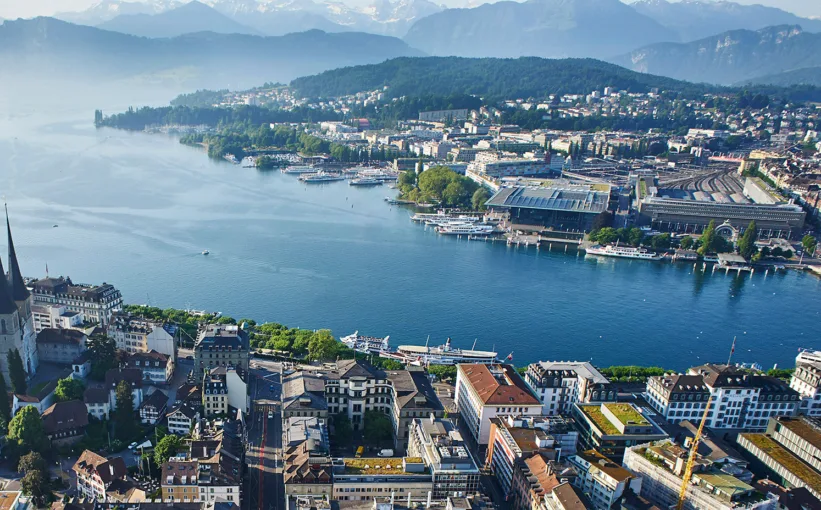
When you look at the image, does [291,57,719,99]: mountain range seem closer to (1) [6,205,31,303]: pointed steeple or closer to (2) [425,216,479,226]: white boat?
(2) [425,216,479,226]: white boat

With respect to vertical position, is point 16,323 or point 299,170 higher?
point 299,170

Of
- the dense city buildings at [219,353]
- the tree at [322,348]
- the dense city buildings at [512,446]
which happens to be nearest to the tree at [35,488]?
the dense city buildings at [219,353]

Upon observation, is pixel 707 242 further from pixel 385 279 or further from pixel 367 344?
pixel 367 344

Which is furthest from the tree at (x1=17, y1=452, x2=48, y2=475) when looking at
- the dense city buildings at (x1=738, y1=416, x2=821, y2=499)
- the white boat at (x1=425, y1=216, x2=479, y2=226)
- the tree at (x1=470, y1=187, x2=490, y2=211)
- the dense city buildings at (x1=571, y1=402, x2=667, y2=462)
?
the tree at (x1=470, y1=187, x2=490, y2=211)

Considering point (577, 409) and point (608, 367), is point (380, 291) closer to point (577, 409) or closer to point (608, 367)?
point (608, 367)

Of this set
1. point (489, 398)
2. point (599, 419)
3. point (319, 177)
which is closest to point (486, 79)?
point (319, 177)
